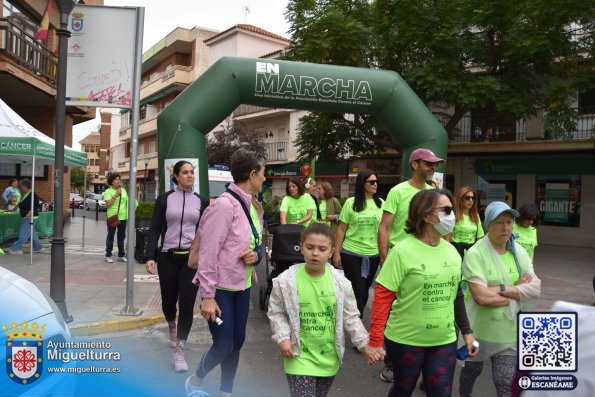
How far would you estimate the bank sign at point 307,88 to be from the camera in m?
8.39

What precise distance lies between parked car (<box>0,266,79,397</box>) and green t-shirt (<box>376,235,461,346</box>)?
1927 millimetres

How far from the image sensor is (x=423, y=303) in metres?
2.88

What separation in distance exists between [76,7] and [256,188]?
13.8ft

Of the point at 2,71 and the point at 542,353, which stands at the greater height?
the point at 2,71

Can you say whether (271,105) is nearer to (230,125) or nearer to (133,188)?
(133,188)

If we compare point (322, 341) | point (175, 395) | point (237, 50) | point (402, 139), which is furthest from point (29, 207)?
point (237, 50)

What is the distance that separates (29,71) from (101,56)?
31.8 feet

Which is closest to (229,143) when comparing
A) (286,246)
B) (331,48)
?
(331,48)

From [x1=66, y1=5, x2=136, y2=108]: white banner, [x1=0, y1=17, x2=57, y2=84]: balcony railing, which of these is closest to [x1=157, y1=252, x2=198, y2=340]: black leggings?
[x1=66, y1=5, x2=136, y2=108]: white banner

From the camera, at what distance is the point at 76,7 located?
20.4ft

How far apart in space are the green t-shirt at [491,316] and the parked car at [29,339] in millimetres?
2567

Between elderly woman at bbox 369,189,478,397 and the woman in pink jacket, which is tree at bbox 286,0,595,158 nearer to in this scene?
the woman in pink jacket

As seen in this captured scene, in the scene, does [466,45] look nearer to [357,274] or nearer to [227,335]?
[357,274]

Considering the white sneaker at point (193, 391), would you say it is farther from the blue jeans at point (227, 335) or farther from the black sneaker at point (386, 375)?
the black sneaker at point (386, 375)
